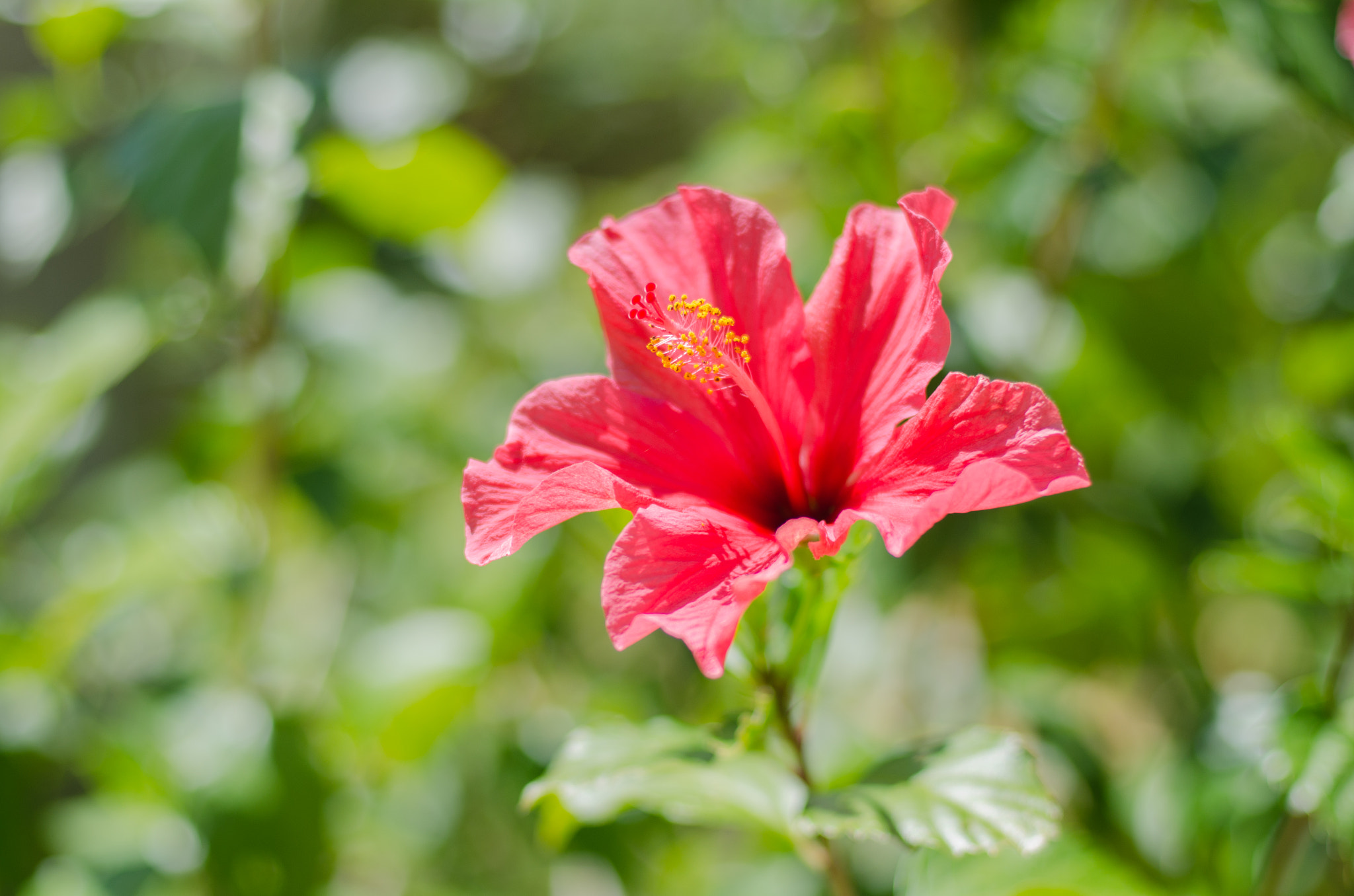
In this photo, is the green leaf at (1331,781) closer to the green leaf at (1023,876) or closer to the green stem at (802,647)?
the green leaf at (1023,876)

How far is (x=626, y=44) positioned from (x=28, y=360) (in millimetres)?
2232

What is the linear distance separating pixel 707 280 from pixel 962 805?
1.22ft

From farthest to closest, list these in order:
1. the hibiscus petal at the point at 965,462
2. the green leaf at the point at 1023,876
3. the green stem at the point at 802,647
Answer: the green leaf at the point at 1023,876 < the green stem at the point at 802,647 < the hibiscus petal at the point at 965,462

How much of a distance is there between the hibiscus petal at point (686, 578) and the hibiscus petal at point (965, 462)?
0.19 feet

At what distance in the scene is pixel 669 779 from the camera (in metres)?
0.72

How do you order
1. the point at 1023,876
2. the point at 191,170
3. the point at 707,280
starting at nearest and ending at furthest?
1. the point at 707,280
2. the point at 1023,876
3. the point at 191,170

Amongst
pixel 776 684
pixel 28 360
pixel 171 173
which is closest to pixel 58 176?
pixel 28 360

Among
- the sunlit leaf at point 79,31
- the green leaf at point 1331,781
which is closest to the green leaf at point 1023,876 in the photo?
the green leaf at point 1331,781

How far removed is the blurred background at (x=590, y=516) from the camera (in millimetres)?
1017

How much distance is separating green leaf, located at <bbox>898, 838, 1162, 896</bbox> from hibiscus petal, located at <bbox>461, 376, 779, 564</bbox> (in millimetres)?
347

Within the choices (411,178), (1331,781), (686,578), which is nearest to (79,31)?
(411,178)

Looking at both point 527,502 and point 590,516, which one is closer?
point 527,502

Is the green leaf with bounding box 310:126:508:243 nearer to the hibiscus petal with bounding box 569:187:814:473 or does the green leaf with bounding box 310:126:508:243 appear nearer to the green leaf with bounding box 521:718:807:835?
the hibiscus petal with bounding box 569:187:814:473

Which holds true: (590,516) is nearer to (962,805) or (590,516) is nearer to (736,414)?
(736,414)
